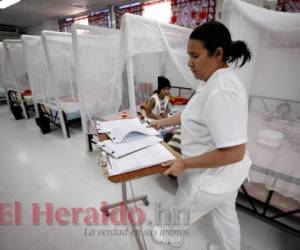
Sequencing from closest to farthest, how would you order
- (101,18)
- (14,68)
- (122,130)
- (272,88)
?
(122,130), (272,88), (14,68), (101,18)

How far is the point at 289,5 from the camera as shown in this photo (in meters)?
2.34

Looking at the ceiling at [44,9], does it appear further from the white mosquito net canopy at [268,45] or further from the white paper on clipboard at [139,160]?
the white paper on clipboard at [139,160]

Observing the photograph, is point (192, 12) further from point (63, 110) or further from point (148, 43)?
point (63, 110)

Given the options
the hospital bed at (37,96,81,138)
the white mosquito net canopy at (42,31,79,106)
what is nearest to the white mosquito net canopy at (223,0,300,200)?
the white mosquito net canopy at (42,31,79,106)

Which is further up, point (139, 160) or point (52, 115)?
point (139, 160)

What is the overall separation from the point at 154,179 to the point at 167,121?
43.9 inches

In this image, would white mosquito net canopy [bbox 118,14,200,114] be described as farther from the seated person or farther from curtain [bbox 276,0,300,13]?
curtain [bbox 276,0,300,13]

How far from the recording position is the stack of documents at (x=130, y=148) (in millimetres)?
663

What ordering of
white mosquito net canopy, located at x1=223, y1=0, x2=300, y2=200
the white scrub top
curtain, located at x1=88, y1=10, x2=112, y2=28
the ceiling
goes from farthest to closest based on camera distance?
curtain, located at x1=88, y1=10, x2=112, y2=28 < the ceiling < white mosquito net canopy, located at x1=223, y1=0, x2=300, y2=200 < the white scrub top

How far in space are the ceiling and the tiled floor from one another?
3510 millimetres

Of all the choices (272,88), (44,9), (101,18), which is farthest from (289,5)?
(44,9)

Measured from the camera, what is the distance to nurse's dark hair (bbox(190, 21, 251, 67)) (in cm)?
62

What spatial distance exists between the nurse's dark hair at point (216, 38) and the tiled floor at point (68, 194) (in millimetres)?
1334

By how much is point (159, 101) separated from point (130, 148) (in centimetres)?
157
